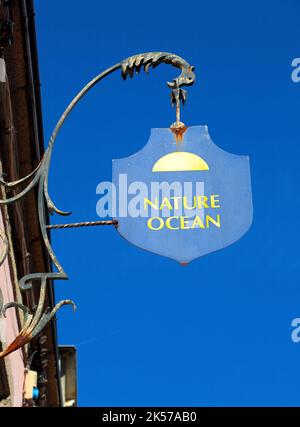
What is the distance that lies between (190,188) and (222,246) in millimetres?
430

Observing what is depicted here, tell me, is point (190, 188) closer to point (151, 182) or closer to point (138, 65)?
point (151, 182)

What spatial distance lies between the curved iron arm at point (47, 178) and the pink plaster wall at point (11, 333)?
3.77 m

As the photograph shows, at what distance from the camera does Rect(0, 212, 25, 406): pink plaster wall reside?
906 cm

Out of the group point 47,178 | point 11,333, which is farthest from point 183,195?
point 11,333

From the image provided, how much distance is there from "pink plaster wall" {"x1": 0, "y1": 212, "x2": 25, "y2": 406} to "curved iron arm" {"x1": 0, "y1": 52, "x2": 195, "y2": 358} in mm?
3765

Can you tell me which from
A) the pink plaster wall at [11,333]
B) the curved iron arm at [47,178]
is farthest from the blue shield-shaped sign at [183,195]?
the pink plaster wall at [11,333]

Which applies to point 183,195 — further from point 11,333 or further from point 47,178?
point 11,333

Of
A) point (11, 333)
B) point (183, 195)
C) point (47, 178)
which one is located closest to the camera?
point (47, 178)

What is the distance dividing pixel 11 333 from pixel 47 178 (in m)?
5.33

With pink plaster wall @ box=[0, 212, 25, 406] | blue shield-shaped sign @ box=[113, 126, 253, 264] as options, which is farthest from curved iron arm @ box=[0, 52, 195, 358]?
pink plaster wall @ box=[0, 212, 25, 406]

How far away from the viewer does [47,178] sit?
4758 millimetres

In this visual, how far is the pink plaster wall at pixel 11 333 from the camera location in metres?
9.06

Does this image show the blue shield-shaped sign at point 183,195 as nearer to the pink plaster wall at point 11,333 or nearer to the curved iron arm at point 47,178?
the curved iron arm at point 47,178

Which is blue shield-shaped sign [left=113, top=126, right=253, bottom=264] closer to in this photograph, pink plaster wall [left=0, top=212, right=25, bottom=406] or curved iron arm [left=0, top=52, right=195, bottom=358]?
curved iron arm [left=0, top=52, right=195, bottom=358]
